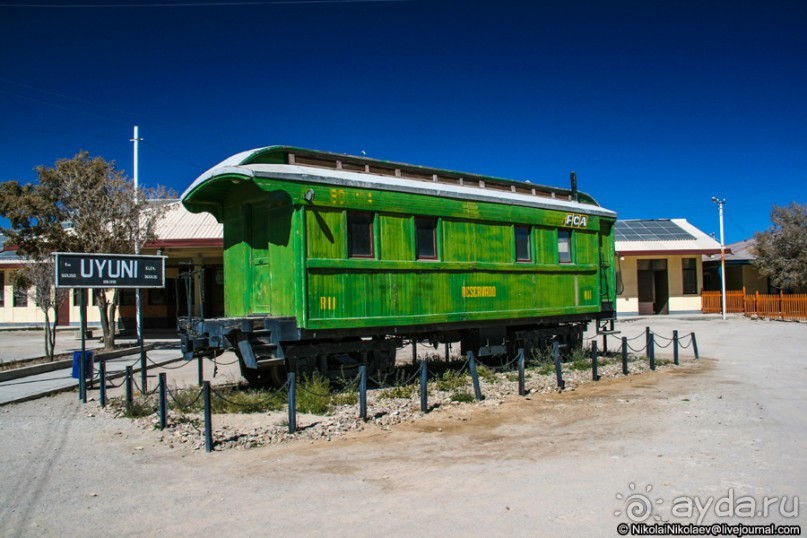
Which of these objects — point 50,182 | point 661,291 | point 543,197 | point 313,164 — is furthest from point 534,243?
point 661,291

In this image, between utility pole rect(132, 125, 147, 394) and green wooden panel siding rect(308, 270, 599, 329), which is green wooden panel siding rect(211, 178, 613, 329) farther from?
utility pole rect(132, 125, 147, 394)

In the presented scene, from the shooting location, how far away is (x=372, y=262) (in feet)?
34.3

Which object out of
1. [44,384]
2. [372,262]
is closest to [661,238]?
[372,262]

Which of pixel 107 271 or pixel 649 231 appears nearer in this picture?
pixel 107 271

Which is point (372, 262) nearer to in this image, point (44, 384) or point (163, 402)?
point (163, 402)

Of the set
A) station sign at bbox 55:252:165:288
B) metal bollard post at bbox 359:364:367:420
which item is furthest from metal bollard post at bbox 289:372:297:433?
station sign at bbox 55:252:165:288

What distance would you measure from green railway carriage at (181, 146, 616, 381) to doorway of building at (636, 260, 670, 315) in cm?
2083

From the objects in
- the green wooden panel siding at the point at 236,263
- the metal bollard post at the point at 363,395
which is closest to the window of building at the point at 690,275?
the green wooden panel siding at the point at 236,263

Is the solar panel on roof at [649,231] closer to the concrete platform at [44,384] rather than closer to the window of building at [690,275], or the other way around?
Result: the window of building at [690,275]

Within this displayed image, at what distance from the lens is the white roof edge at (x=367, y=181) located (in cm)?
973

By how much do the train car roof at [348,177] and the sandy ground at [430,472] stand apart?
382cm

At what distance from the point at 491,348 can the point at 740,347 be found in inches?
359

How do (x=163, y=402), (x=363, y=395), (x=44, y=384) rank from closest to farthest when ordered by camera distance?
(x=163, y=402)
(x=363, y=395)
(x=44, y=384)

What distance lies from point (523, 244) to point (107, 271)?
762 centimetres
